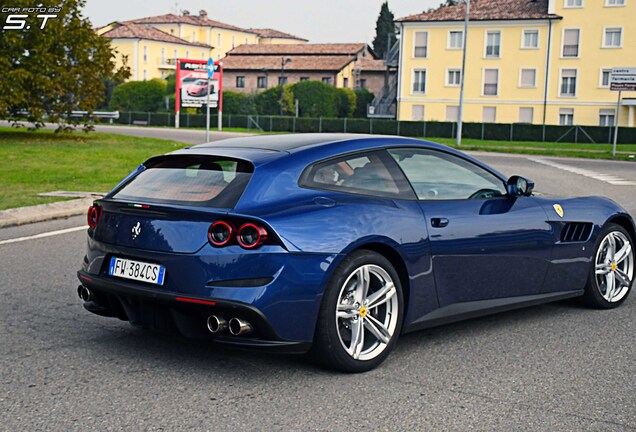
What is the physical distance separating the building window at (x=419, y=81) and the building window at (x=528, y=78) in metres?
7.75

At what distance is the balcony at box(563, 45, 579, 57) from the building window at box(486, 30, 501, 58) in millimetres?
4941

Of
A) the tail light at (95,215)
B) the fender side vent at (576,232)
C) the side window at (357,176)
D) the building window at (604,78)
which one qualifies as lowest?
the fender side vent at (576,232)

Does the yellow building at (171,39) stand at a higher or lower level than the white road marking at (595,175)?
higher

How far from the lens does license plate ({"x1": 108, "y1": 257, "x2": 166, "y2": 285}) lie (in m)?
5.00

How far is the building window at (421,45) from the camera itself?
237ft

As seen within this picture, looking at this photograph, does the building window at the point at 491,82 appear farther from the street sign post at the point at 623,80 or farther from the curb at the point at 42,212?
the curb at the point at 42,212

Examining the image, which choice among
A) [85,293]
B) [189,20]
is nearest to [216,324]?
[85,293]

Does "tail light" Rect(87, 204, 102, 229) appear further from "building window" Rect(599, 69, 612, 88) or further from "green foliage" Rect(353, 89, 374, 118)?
"green foliage" Rect(353, 89, 374, 118)

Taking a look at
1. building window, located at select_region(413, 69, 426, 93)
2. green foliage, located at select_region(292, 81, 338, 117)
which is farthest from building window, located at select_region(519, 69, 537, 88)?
green foliage, located at select_region(292, 81, 338, 117)

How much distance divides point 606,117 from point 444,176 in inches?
2553

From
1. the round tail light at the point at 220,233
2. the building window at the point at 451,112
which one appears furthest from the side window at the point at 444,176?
the building window at the point at 451,112

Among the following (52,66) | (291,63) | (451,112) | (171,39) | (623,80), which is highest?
(171,39)

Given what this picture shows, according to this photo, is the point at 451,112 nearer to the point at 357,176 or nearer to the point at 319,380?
the point at 357,176

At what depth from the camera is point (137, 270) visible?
512 cm
